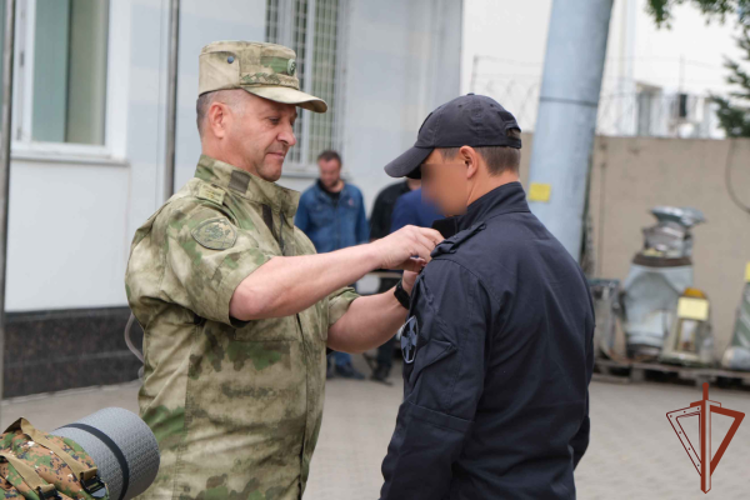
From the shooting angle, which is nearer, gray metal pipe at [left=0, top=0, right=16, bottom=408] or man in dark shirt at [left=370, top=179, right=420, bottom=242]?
gray metal pipe at [left=0, top=0, right=16, bottom=408]

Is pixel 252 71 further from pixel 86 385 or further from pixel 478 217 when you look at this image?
pixel 86 385

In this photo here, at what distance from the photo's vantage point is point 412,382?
6.35 feet

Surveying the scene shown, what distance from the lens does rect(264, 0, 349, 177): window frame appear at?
29.6 feet

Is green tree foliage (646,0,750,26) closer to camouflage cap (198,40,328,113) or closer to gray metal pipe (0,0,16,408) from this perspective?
gray metal pipe (0,0,16,408)

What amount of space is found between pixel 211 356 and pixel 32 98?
219 inches

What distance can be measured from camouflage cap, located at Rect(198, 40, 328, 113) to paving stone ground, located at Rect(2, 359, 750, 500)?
11.0ft

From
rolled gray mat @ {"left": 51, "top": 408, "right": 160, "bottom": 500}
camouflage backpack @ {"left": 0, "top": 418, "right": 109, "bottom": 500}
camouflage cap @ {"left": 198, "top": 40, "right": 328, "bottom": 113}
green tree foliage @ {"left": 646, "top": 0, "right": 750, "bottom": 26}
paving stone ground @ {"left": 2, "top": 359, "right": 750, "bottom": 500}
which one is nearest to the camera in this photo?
camouflage backpack @ {"left": 0, "top": 418, "right": 109, "bottom": 500}

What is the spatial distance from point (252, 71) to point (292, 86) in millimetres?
130

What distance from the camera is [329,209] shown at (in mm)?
8172

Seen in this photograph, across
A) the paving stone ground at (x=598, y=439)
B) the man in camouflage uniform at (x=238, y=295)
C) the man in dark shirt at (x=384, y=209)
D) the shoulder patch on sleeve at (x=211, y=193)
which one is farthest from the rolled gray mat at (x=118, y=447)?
the man in dark shirt at (x=384, y=209)

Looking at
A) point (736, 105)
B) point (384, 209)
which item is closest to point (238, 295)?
point (384, 209)

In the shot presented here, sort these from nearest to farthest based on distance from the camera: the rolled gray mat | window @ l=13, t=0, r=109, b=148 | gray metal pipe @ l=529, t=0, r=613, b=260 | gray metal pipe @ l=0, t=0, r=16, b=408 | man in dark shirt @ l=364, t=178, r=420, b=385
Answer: the rolled gray mat, gray metal pipe @ l=0, t=0, r=16, b=408, gray metal pipe @ l=529, t=0, r=613, b=260, window @ l=13, t=0, r=109, b=148, man in dark shirt @ l=364, t=178, r=420, b=385

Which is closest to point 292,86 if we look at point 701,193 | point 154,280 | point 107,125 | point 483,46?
point 154,280

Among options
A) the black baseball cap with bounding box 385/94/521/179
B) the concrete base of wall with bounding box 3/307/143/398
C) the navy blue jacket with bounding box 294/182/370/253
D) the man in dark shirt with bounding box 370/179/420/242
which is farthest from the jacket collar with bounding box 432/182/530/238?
the man in dark shirt with bounding box 370/179/420/242
